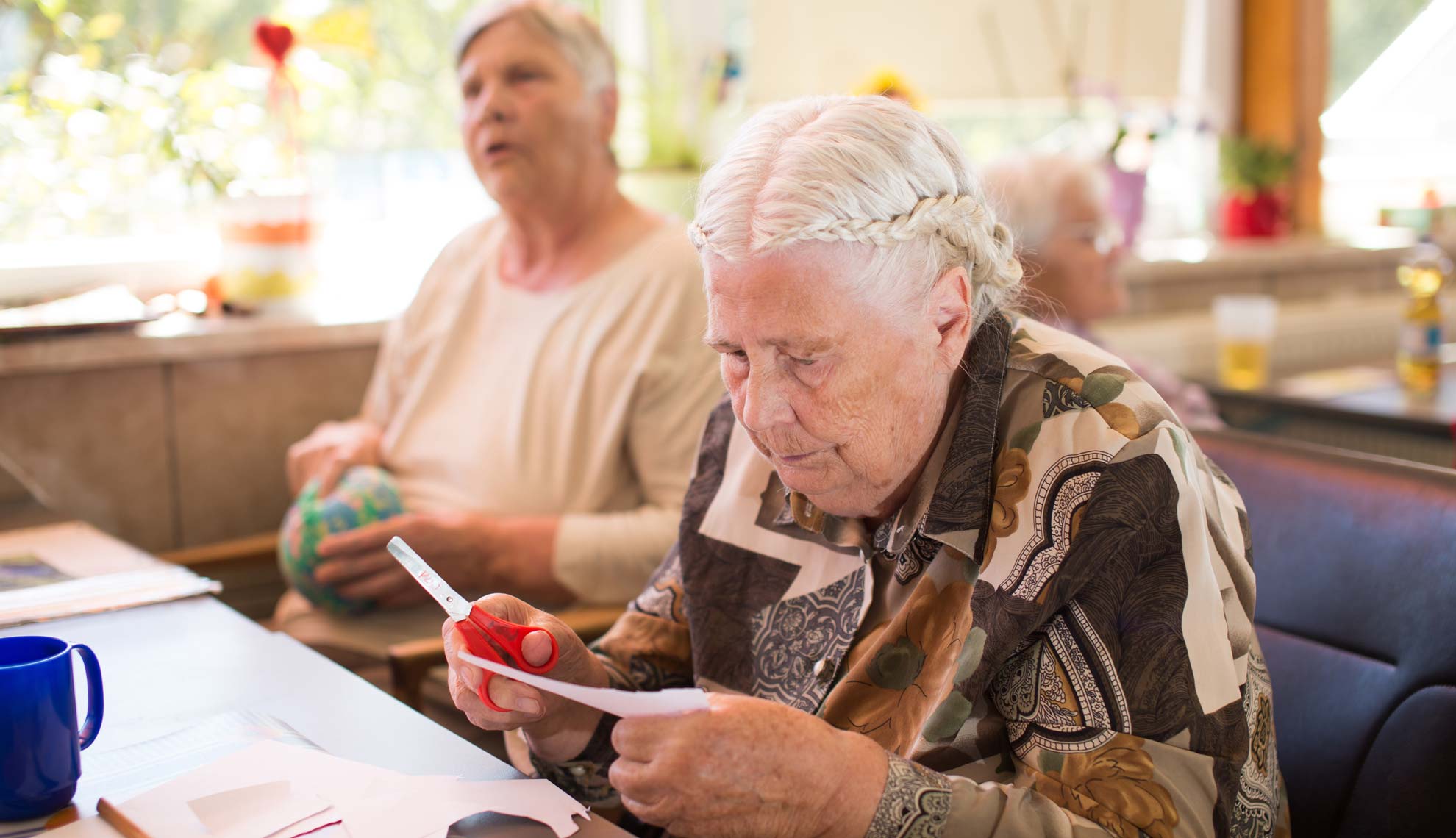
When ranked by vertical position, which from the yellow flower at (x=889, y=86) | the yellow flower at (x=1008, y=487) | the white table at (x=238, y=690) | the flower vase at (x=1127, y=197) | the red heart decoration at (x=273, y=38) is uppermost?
the red heart decoration at (x=273, y=38)

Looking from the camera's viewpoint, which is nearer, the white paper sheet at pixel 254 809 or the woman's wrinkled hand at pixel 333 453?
the white paper sheet at pixel 254 809

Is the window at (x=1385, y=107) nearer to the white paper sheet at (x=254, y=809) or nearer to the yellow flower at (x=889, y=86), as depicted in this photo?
the yellow flower at (x=889, y=86)

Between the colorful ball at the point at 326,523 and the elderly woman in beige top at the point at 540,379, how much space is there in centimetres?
4

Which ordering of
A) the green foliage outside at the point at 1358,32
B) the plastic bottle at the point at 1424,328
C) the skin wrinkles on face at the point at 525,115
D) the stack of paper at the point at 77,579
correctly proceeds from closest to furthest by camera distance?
the stack of paper at the point at 77,579 → the skin wrinkles on face at the point at 525,115 → the plastic bottle at the point at 1424,328 → the green foliage outside at the point at 1358,32

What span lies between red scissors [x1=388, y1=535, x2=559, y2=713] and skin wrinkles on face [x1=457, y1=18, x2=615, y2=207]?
3.71 ft

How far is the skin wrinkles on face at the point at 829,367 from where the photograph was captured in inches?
40.4

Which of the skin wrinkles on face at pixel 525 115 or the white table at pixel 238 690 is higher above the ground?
the skin wrinkles on face at pixel 525 115

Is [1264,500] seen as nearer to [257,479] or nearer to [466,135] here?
[466,135]

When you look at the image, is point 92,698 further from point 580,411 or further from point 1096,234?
point 1096,234

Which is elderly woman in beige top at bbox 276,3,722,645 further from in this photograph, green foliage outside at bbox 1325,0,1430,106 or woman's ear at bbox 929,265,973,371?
green foliage outside at bbox 1325,0,1430,106

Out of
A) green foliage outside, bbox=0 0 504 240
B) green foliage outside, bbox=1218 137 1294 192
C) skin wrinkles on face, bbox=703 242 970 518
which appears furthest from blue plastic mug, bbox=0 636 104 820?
green foliage outside, bbox=1218 137 1294 192

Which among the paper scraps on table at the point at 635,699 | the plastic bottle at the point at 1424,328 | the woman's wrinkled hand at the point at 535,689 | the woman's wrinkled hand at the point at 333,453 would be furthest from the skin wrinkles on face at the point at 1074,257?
the paper scraps on table at the point at 635,699

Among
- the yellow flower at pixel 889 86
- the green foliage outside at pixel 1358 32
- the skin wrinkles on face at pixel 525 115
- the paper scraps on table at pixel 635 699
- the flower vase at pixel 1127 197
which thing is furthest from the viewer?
the green foliage outside at pixel 1358 32

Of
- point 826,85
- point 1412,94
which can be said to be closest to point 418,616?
point 826,85
